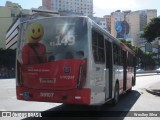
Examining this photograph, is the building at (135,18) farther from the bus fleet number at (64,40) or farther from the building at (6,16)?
the bus fleet number at (64,40)

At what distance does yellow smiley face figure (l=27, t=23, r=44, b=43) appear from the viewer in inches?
396

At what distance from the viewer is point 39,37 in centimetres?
1002

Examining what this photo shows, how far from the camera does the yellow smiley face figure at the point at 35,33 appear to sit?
10.0 m

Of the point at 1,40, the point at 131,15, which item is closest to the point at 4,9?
the point at 1,40

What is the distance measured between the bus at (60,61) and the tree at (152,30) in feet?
38.7

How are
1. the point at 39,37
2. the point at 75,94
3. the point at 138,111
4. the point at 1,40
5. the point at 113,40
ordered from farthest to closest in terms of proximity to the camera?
1. the point at 1,40
2. the point at 113,40
3. the point at 138,111
4. the point at 39,37
5. the point at 75,94

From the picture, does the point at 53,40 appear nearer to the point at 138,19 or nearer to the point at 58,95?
the point at 58,95

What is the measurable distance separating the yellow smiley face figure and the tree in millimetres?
12972

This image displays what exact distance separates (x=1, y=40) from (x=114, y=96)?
12370 cm

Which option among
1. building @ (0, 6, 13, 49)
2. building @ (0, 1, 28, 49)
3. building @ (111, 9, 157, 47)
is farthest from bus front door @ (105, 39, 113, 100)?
building @ (0, 6, 13, 49)

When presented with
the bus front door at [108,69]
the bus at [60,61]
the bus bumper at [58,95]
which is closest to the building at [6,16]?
the bus front door at [108,69]

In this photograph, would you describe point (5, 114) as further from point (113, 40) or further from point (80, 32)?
point (113, 40)

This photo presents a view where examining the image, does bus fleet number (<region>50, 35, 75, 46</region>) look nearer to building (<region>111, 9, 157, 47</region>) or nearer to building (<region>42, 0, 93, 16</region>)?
building (<region>42, 0, 93, 16</region>)

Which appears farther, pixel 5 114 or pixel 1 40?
pixel 1 40
